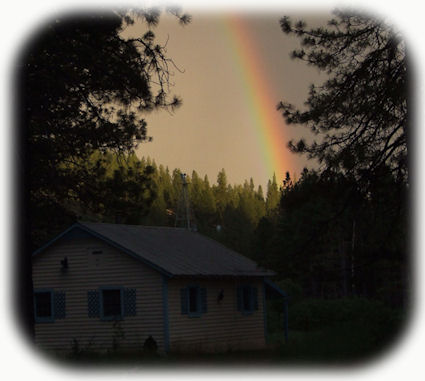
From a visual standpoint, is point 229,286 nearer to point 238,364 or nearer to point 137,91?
point 238,364

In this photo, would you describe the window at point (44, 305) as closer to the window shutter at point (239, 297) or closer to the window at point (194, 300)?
the window at point (194, 300)

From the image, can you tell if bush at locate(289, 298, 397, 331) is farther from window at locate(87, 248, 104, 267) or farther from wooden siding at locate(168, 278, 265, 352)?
window at locate(87, 248, 104, 267)

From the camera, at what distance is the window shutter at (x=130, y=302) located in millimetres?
31219

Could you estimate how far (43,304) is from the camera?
109 ft

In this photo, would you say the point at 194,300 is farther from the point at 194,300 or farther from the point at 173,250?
the point at 173,250

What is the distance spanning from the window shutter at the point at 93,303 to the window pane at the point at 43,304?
2012 mm

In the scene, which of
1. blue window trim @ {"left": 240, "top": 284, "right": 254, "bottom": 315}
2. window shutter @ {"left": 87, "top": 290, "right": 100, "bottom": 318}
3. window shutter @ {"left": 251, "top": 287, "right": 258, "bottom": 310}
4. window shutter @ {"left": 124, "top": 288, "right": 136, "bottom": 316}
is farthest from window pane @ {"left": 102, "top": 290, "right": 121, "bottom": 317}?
window shutter @ {"left": 251, "top": 287, "right": 258, "bottom": 310}

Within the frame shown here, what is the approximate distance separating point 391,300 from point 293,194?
47.9m

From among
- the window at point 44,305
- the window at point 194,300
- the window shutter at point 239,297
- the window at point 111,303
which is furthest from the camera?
the window shutter at point 239,297

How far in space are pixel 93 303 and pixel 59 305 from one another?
65.7 inches

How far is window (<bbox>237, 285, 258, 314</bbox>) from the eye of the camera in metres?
36.2

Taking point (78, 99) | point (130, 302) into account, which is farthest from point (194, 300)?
point (78, 99)

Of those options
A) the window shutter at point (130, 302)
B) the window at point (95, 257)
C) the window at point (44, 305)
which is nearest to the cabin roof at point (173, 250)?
the window at point (95, 257)

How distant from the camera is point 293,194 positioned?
19562mm
